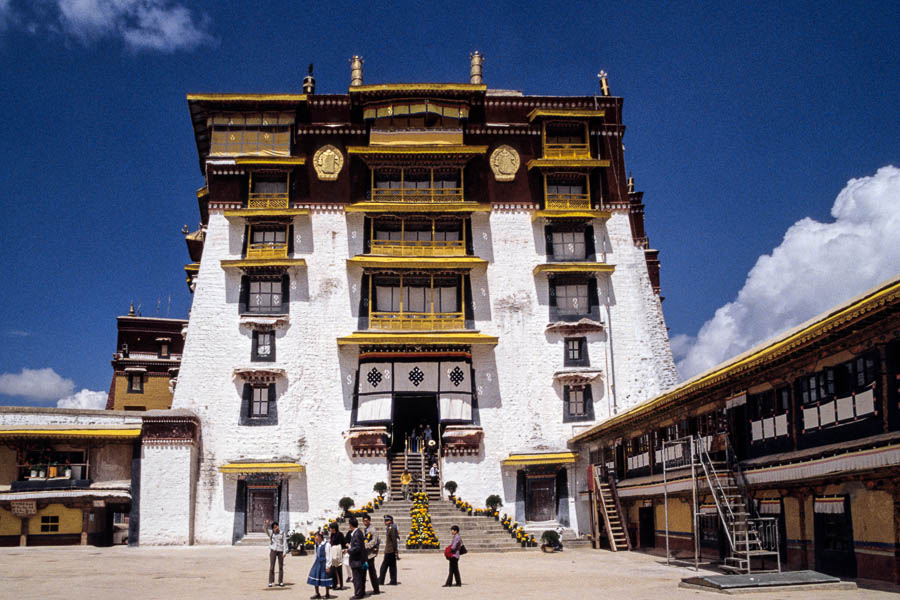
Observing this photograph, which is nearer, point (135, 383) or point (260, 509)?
point (260, 509)

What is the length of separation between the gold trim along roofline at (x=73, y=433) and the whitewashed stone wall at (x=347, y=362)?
5.24 ft

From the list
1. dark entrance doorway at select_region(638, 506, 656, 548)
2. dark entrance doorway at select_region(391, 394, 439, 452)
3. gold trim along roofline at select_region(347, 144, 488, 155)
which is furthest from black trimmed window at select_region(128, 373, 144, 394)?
dark entrance doorway at select_region(638, 506, 656, 548)

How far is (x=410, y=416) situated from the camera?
39.6 m

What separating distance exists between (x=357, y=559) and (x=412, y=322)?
70.9 ft

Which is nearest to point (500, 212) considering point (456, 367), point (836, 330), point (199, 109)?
point (456, 367)

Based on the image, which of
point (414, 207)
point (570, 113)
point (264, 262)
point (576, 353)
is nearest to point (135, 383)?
point (264, 262)

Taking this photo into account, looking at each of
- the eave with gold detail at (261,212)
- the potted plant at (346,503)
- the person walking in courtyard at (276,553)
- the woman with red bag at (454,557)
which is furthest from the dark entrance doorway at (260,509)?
the woman with red bag at (454,557)

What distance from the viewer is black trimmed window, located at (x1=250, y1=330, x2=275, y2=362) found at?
38.1 metres

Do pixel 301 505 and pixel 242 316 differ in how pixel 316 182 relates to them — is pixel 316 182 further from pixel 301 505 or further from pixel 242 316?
pixel 301 505

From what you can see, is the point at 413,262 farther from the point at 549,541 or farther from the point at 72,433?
the point at 72,433

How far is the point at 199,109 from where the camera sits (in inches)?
1625

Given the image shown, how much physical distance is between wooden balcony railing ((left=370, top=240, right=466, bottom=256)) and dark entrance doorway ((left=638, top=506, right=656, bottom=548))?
48.1 feet

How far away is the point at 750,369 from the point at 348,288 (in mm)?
22285

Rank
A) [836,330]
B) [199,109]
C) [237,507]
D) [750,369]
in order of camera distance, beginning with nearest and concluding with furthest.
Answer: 1. [836,330]
2. [750,369]
3. [237,507]
4. [199,109]
